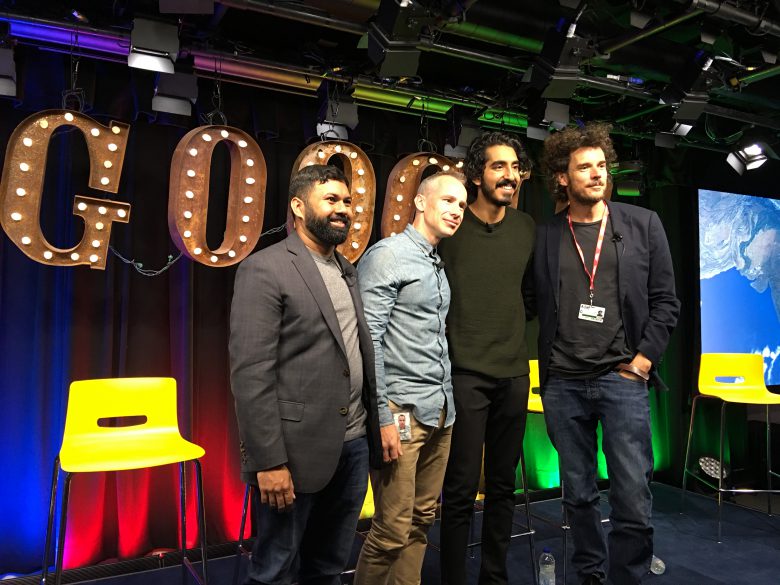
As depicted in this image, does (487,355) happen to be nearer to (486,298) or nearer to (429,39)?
(486,298)

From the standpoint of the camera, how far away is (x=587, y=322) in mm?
2500

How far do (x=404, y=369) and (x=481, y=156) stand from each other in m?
1.00

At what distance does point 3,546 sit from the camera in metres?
3.45

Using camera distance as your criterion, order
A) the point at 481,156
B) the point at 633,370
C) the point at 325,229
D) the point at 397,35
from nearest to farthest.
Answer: the point at 325,229, the point at 633,370, the point at 481,156, the point at 397,35

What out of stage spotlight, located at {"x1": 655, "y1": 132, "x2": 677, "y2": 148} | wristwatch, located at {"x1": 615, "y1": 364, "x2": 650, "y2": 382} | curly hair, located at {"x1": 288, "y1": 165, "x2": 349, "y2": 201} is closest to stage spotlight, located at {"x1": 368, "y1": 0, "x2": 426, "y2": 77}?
curly hair, located at {"x1": 288, "y1": 165, "x2": 349, "y2": 201}

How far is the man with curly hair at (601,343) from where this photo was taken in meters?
2.44

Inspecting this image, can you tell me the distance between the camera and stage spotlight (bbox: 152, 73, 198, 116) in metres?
3.47

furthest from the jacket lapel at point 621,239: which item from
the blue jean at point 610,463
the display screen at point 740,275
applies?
the display screen at point 740,275

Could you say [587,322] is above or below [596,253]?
below

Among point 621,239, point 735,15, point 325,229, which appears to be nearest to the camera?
point 325,229

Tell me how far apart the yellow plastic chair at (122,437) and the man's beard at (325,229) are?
51.3 inches

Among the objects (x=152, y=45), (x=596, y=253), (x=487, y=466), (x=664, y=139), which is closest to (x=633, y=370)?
(x=596, y=253)

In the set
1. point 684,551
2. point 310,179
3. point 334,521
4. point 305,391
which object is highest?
point 310,179

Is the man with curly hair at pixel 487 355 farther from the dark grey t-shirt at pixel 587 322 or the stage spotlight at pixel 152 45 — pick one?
the stage spotlight at pixel 152 45
